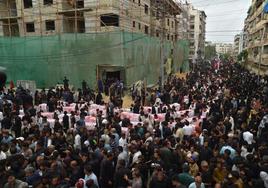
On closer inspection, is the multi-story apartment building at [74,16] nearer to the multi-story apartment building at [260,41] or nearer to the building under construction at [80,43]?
the building under construction at [80,43]

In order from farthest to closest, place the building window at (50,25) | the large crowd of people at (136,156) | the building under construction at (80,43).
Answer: the building window at (50,25) < the building under construction at (80,43) < the large crowd of people at (136,156)

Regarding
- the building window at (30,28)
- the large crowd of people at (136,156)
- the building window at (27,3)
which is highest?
the building window at (27,3)

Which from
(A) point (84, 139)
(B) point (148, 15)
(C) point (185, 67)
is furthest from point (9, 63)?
(C) point (185, 67)

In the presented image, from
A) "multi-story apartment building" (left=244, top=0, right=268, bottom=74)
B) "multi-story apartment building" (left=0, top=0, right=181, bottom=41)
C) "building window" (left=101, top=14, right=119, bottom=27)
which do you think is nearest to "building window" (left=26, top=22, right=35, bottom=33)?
"multi-story apartment building" (left=0, top=0, right=181, bottom=41)

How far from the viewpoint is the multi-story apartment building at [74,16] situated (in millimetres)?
24438

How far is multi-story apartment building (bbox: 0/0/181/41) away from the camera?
2444cm

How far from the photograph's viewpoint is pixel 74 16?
87.6ft

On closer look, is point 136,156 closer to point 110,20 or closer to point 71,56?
point 71,56

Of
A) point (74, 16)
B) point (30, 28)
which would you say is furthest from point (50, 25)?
point (74, 16)

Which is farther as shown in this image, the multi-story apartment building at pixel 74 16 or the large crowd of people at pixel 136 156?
the multi-story apartment building at pixel 74 16

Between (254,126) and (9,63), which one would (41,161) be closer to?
(254,126)

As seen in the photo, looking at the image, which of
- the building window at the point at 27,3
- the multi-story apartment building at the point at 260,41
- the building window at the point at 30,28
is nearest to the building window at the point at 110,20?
the building window at the point at 30,28

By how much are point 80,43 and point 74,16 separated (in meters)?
4.87

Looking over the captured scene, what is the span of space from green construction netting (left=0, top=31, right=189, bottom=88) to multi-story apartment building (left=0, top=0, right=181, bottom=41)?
1310mm
